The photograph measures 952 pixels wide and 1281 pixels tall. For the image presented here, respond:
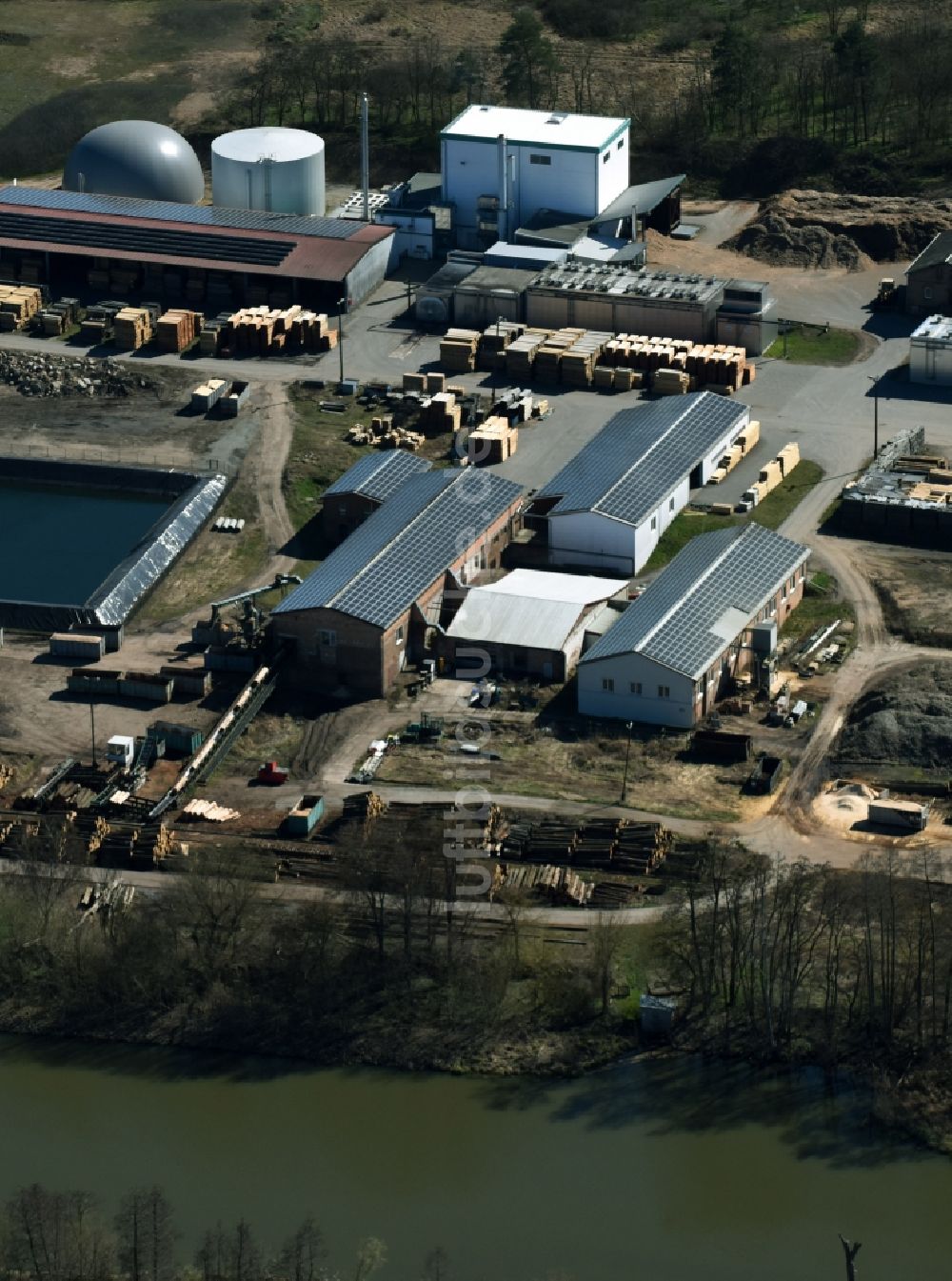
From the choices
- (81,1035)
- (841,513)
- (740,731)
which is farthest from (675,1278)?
(841,513)

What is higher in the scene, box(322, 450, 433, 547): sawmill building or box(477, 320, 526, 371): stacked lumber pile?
box(322, 450, 433, 547): sawmill building

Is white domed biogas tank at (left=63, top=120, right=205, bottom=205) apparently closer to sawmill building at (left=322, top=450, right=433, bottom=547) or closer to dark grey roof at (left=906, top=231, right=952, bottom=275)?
dark grey roof at (left=906, top=231, right=952, bottom=275)

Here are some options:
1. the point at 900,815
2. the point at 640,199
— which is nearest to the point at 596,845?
the point at 900,815

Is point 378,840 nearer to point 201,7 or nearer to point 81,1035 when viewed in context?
point 81,1035

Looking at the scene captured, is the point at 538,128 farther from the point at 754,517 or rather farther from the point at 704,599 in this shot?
the point at 704,599

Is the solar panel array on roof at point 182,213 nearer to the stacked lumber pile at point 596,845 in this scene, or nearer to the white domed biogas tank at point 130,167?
the white domed biogas tank at point 130,167

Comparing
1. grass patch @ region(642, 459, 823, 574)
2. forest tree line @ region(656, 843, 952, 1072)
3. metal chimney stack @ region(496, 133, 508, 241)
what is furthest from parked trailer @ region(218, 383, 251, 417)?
forest tree line @ region(656, 843, 952, 1072)

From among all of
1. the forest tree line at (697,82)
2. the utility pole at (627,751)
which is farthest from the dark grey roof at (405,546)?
the forest tree line at (697,82)
